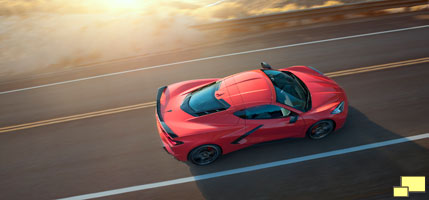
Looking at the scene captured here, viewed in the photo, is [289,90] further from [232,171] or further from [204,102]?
[232,171]

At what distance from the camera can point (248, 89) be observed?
5.20 meters

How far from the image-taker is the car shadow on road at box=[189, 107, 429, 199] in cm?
464

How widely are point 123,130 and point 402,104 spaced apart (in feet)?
23.8

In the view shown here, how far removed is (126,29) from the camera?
40.3ft

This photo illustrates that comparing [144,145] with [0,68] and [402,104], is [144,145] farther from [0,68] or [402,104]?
[0,68]

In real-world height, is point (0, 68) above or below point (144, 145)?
above

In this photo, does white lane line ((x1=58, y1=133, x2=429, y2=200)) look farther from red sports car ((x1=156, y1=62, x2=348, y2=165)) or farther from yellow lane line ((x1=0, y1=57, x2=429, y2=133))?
yellow lane line ((x1=0, y1=57, x2=429, y2=133))

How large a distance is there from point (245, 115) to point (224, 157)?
1.19m

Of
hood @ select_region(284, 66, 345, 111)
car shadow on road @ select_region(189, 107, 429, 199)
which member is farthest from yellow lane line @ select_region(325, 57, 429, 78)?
car shadow on road @ select_region(189, 107, 429, 199)

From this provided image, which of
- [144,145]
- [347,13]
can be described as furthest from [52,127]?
[347,13]

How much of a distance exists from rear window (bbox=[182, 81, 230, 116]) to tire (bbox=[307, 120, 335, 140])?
1900 millimetres

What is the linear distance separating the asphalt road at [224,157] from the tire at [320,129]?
0.60ft

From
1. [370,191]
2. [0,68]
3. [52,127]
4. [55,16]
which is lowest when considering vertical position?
[370,191]

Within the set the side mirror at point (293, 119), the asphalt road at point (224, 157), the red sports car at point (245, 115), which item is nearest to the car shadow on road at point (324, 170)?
the asphalt road at point (224, 157)
